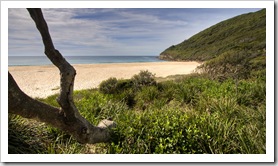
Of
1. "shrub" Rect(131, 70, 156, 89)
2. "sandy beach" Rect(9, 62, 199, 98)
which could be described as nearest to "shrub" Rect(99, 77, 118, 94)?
"shrub" Rect(131, 70, 156, 89)

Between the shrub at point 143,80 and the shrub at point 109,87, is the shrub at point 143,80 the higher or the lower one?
the higher one

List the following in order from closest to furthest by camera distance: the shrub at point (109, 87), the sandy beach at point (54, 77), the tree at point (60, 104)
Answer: the tree at point (60, 104), the shrub at point (109, 87), the sandy beach at point (54, 77)

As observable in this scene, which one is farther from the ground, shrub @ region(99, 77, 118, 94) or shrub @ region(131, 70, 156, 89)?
shrub @ region(131, 70, 156, 89)

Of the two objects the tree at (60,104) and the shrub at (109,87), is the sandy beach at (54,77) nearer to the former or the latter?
the shrub at (109,87)

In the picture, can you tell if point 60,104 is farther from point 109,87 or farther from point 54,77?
point 54,77

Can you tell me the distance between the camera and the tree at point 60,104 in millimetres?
3451

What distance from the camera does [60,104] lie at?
12.7ft

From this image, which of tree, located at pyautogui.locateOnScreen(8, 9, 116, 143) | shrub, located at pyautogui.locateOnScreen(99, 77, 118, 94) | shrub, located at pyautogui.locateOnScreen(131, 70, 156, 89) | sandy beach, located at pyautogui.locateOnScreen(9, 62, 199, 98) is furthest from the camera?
sandy beach, located at pyautogui.locateOnScreen(9, 62, 199, 98)

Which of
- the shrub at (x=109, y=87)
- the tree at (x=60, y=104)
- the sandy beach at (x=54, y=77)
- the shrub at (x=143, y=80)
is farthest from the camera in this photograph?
the sandy beach at (x=54, y=77)

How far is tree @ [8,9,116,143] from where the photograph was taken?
136 inches

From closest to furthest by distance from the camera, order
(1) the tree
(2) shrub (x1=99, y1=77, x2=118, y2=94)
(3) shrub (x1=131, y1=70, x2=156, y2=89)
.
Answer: (1) the tree < (2) shrub (x1=99, y1=77, x2=118, y2=94) < (3) shrub (x1=131, y1=70, x2=156, y2=89)

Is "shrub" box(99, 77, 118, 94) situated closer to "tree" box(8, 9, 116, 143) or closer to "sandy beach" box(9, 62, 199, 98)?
"sandy beach" box(9, 62, 199, 98)

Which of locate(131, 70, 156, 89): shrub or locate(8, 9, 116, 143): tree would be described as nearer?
locate(8, 9, 116, 143): tree

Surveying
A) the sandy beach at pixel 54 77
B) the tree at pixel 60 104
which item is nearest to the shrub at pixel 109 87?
the sandy beach at pixel 54 77
